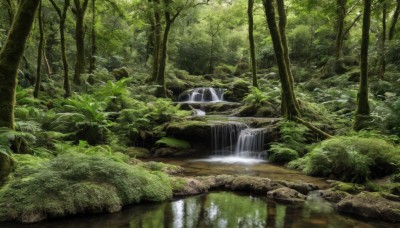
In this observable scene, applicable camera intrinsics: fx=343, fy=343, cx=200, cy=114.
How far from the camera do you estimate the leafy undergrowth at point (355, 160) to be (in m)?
8.38

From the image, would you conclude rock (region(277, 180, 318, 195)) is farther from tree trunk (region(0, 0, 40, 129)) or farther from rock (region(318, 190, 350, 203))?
tree trunk (region(0, 0, 40, 129))

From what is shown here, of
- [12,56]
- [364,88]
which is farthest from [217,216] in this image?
[364,88]

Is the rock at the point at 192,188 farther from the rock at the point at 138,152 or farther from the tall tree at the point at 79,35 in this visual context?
the tall tree at the point at 79,35

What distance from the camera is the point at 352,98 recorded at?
1633 cm

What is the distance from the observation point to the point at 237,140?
46.0 ft

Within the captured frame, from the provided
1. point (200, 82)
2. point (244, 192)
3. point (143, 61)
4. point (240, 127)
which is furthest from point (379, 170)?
point (143, 61)

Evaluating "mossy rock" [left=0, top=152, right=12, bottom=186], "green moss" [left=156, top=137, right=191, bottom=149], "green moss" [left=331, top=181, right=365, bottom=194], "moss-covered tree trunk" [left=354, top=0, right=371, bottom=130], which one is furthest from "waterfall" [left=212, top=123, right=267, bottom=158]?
"mossy rock" [left=0, top=152, right=12, bottom=186]

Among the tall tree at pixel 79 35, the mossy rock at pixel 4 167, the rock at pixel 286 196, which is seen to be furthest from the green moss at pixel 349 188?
the tall tree at pixel 79 35

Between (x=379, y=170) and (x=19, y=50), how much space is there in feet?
27.9

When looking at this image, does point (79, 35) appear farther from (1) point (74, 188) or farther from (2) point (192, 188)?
(1) point (74, 188)

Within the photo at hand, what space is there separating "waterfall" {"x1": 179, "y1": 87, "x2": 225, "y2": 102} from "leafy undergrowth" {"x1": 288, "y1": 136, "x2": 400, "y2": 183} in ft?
46.4

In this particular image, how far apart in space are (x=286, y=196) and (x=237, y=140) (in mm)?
7125

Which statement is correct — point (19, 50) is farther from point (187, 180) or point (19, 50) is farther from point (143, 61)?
point (143, 61)

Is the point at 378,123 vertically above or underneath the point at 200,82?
underneath
